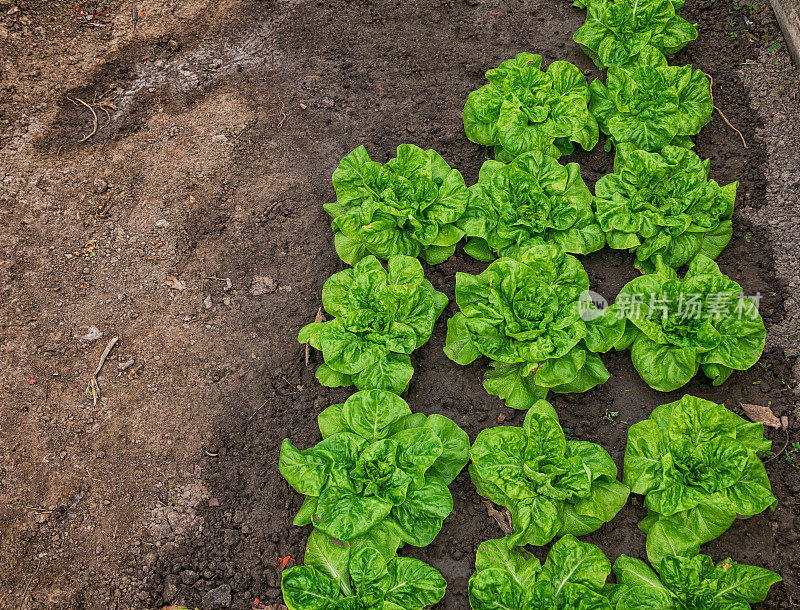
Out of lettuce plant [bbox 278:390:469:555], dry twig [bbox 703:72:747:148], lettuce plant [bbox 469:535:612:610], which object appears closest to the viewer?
lettuce plant [bbox 469:535:612:610]

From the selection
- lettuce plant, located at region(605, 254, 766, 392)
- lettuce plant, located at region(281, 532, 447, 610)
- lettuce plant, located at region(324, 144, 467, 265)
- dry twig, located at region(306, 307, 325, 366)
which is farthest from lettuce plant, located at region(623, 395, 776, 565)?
dry twig, located at region(306, 307, 325, 366)

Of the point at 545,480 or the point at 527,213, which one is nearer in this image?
the point at 545,480

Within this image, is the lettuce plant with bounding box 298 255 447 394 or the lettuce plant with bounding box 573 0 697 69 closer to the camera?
the lettuce plant with bounding box 298 255 447 394

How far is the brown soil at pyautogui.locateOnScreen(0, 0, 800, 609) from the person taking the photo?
13.4ft

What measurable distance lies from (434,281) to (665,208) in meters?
2.06

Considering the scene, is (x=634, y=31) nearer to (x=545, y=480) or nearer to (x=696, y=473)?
(x=696, y=473)

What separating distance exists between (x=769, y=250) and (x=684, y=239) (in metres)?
0.91

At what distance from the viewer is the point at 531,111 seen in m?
5.25

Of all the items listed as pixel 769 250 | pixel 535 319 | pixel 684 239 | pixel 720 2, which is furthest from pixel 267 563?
pixel 720 2

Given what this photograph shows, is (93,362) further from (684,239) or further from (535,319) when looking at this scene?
(684,239)

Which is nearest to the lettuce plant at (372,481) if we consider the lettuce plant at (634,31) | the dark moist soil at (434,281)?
the dark moist soil at (434,281)

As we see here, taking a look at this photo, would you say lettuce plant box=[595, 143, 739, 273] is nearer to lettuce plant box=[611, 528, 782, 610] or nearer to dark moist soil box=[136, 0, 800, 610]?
dark moist soil box=[136, 0, 800, 610]

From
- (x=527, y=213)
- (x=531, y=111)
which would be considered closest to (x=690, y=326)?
(x=527, y=213)

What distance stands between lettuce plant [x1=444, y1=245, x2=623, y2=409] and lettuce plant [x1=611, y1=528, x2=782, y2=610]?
1363mm
